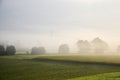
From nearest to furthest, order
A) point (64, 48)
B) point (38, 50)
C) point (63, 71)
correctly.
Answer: point (63, 71) < point (38, 50) < point (64, 48)

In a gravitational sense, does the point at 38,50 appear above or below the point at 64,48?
below

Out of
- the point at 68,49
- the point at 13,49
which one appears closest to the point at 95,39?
the point at 68,49

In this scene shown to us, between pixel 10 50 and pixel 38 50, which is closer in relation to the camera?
pixel 10 50

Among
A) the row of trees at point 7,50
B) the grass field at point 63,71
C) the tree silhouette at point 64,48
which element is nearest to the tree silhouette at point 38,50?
the row of trees at point 7,50

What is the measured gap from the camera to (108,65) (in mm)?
61344

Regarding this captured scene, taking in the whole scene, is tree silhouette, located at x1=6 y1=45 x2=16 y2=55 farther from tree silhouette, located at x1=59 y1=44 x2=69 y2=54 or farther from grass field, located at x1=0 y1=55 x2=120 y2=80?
grass field, located at x1=0 y1=55 x2=120 y2=80

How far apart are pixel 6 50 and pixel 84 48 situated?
259ft

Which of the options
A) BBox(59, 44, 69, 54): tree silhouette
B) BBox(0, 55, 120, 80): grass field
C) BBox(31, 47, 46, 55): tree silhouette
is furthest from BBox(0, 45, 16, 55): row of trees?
BBox(0, 55, 120, 80): grass field

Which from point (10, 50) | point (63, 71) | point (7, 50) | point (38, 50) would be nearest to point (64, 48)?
point (38, 50)

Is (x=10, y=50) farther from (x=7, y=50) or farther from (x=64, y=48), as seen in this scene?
(x=64, y=48)

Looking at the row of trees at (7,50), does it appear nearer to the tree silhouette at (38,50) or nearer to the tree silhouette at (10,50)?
the tree silhouette at (10,50)

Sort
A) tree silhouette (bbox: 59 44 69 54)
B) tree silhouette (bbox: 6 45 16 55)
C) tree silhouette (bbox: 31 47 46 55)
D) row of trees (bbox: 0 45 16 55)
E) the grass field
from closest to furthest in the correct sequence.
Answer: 1. the grass field
2. row of trees (bbox: 0 45 16 55)
3. tree silhouette (bbox: 6 45 16 55)
4. tree silhouette (bbox: 31 47 46 55)
5. tree silhouette (bbox: 59 44 69 54)

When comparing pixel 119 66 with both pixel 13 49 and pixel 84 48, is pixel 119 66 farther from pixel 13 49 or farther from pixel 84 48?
pixel 84 48

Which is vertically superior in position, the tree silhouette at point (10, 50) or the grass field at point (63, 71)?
the tree silhouette at point (10, 50)
